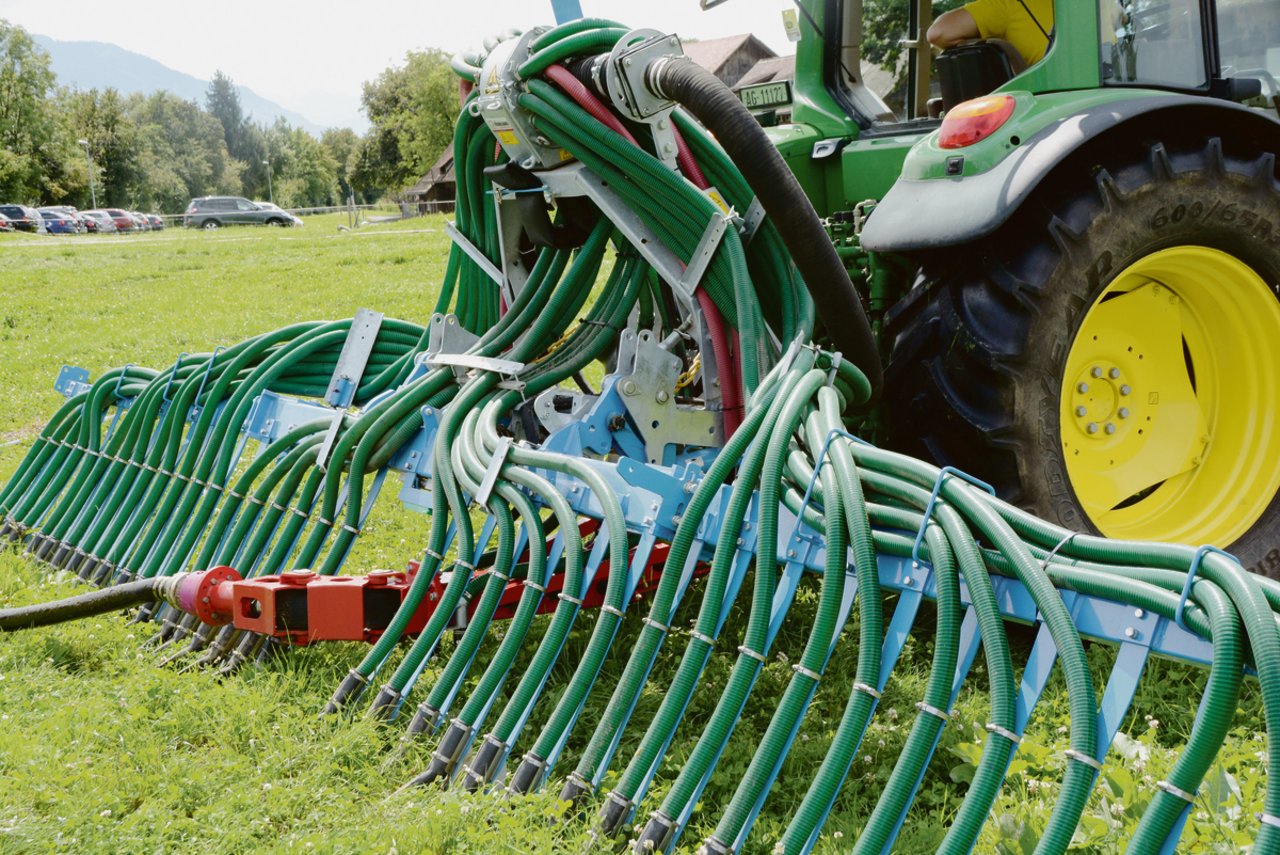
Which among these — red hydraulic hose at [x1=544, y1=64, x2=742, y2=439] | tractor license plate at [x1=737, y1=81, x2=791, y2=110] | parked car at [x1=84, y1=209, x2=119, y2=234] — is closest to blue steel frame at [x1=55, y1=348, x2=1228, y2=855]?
red hydraulic hose at [x1=544, y1=64, x2=742, y2=439]

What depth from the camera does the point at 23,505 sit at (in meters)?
4.39

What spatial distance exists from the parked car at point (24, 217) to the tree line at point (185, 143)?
33.4ft

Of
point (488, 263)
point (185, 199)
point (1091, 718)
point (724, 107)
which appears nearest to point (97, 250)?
point (488, 263)

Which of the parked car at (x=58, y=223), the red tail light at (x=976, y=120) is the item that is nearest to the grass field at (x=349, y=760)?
the red tail light at (x=976, y=120)

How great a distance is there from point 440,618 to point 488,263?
1355mm

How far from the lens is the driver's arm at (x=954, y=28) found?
3734 millimetres

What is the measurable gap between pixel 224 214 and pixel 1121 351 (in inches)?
1586

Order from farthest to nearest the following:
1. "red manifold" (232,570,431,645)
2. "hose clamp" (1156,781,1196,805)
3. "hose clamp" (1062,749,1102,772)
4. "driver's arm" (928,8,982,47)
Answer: "driver's arm" (928,8,982,47)
"red manifold" (232,570,431,645)
"hose clamp" (1062,749,1102,772)
"hose clamp" (1156,781,1196,805)

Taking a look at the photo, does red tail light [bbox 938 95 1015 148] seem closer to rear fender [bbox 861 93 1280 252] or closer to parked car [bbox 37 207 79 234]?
rear fender [bbox 861 93 1280 252]

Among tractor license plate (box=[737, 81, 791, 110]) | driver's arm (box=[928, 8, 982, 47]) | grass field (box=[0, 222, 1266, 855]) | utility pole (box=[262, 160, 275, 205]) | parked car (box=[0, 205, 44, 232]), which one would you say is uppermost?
utility pole (box=[262, 160, 275, 205])

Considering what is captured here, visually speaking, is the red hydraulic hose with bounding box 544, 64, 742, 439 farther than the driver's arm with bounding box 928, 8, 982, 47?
No

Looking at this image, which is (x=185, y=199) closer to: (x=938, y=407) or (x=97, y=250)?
(x=97, y=250)

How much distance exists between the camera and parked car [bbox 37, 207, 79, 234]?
123 ft

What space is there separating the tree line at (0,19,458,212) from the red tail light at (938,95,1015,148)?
3178cm
